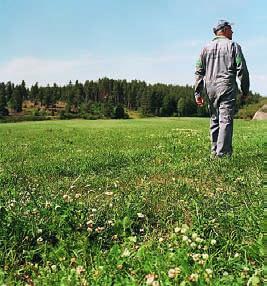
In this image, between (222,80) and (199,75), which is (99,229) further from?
(199,75)

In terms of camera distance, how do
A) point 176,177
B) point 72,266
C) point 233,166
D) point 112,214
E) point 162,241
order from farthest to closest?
point 233,166 < point 176,177 < point 112,214 < point 162,241 < point 72,266

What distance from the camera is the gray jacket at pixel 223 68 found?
11.1 m

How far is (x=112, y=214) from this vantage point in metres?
5.30

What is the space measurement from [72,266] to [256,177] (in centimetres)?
441

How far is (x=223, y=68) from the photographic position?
36.9ft

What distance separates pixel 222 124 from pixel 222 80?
1007 millimetres

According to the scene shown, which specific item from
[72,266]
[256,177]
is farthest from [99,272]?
[256,177]

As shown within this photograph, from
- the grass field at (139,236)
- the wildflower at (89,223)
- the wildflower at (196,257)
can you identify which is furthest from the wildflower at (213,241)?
the wildflower at (89,223)

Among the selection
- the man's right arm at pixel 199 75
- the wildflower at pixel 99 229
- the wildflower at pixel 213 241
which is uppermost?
the man's right arm at pixel 199 75

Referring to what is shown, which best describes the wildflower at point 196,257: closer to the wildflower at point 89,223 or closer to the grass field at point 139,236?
the grass field at point 139,236

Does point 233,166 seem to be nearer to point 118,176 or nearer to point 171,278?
point 118,176

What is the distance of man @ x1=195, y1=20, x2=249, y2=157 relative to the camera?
11023 mm

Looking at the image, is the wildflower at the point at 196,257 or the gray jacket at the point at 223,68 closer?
the wildflower at the point at 196,257

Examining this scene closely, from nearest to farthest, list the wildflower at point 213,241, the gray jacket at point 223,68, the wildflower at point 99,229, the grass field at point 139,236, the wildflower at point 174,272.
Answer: the wildflower at point 174,272 → the grass field at point 139,236 → the wildflower at point 213,241 → the wildflower at point 99,229 → the gray jacket at point 223,68
